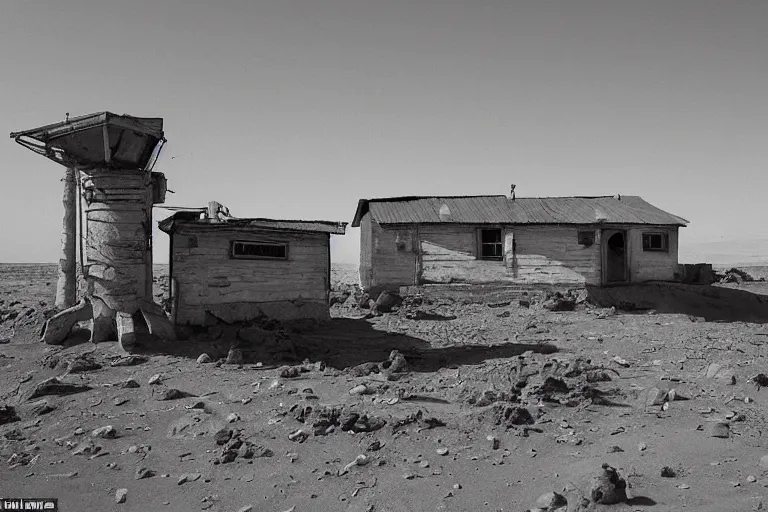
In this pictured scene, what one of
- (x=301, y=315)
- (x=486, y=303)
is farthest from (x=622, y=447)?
(x=486, y=303)

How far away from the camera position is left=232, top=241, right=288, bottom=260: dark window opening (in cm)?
1336

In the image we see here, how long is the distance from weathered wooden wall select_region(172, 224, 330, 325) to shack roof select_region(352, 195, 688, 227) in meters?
5.26

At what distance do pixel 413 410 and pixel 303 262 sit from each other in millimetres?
7953

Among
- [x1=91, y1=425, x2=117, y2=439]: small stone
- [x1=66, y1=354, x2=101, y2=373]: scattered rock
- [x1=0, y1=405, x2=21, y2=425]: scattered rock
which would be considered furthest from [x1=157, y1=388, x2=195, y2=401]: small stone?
[x1=66, y1=354, x2=101, y2=373]: scattered rock

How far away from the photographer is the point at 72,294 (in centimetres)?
1396

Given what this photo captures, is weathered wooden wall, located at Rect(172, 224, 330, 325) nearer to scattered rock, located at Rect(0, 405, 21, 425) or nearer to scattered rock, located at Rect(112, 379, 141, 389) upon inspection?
scattered rock, located at Rect(112, 379, 141, 389)

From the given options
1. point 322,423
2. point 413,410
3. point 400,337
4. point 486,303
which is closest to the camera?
point 322,423

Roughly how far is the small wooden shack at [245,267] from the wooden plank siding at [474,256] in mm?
5008

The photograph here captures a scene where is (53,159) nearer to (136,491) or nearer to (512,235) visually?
(136,491)

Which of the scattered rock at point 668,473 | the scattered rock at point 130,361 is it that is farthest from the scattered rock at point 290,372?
the scattered rock at point 668,473

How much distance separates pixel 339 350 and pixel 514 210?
12200 millimetres

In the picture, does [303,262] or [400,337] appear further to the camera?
[303,262]

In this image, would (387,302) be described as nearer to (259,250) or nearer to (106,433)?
(259,250)

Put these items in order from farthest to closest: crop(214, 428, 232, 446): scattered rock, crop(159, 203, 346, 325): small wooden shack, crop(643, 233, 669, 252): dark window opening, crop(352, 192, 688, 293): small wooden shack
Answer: crop(643, 233, 669, 252): dark window opening, crop(352, 192, 688, 293): small wooden shack, crop(159, 203, 346, 325): small wooden shack, crop(214, 428, 232, 446): scattered rock
